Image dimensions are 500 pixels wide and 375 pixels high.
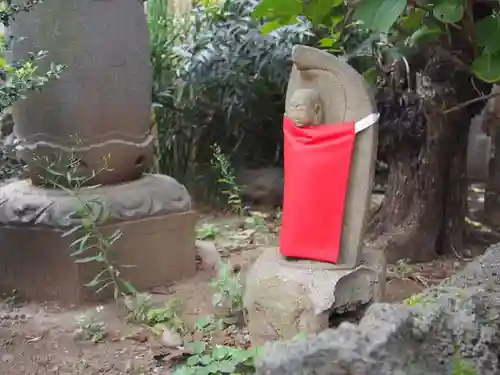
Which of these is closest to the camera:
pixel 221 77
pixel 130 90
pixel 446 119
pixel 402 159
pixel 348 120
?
pixel 348 120

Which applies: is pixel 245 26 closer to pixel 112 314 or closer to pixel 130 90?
pixel 130 90

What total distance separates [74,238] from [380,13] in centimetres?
147

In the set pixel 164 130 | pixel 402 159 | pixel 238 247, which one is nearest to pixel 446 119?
pixel 402 159

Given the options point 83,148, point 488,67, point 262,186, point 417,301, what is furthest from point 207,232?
point 417,301

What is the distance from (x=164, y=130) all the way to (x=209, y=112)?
0.33 meters

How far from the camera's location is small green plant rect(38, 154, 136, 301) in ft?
8.54

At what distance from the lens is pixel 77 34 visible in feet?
9.05

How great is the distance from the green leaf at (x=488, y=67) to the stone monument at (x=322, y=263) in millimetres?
334

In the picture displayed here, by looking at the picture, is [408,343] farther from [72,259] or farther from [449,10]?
[72,259]

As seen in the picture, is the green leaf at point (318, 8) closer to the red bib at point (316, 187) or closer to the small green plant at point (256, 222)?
the red bib at point (316, 187)

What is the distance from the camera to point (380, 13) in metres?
1.82

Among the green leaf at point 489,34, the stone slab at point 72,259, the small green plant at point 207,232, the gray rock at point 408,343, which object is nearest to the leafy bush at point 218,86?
the small green plant at point 207,232

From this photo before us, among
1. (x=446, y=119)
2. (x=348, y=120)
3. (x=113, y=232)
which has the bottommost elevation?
(x=113, y=232)

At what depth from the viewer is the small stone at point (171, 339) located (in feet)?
7.98
